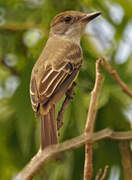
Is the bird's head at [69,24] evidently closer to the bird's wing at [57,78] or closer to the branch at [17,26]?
the branch at [17,26]

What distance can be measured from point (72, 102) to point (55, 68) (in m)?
0.39

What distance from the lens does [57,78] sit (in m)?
3.21

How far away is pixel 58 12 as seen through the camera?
455cm

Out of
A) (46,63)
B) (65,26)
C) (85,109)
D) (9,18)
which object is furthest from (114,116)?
(9,18)

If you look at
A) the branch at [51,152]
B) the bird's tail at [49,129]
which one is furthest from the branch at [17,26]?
the branch at [51,152]

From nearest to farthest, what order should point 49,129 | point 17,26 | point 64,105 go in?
point 49,129 → point 64,105 → point 17,26

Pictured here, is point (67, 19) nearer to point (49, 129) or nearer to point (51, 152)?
point (49, 129)

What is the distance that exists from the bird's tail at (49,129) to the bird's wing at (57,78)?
0.11 metres

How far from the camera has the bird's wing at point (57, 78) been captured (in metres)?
2.94

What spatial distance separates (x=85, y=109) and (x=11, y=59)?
2.06 metres

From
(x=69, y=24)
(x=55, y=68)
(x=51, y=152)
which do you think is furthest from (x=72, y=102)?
(x=51, y=152)

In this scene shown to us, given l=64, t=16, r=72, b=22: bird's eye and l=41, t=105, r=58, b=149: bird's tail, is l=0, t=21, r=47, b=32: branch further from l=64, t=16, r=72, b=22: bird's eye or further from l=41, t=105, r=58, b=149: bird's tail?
l=41, t=105, r=58, b=149: bird's tail

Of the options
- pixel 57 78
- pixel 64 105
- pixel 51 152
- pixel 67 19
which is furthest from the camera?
pixel 67 19

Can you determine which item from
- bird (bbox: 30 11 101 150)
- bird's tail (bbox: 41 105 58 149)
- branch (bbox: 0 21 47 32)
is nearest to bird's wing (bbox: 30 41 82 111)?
bird (bbox: 30 11 101 150)
